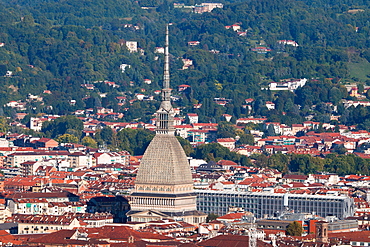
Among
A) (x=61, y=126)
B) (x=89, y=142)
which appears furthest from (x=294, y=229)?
(x=61, y=126)

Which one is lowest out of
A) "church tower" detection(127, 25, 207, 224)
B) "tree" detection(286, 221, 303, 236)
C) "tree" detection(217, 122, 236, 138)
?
"tree" detection(286, 221, 303, 236)

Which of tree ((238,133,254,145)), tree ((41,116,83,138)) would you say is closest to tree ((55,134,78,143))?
tree ((41,116,83,138))

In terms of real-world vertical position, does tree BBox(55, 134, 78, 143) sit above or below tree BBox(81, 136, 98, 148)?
above

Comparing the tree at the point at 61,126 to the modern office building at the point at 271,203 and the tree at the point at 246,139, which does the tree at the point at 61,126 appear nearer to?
the tree at the point at 246,139

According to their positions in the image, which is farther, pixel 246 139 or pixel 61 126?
pixel 61 126

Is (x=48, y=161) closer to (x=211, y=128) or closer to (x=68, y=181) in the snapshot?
(x=68, y=181)

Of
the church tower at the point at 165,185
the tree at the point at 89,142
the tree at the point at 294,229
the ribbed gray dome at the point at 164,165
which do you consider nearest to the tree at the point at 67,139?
the tree at the point at 89,142

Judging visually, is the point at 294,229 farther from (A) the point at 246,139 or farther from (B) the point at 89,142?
(A) the point at 246,139

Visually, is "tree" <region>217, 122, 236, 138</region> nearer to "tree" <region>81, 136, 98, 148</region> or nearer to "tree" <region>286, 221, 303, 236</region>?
"tree" <region>81, 136, 98, 148</region>
